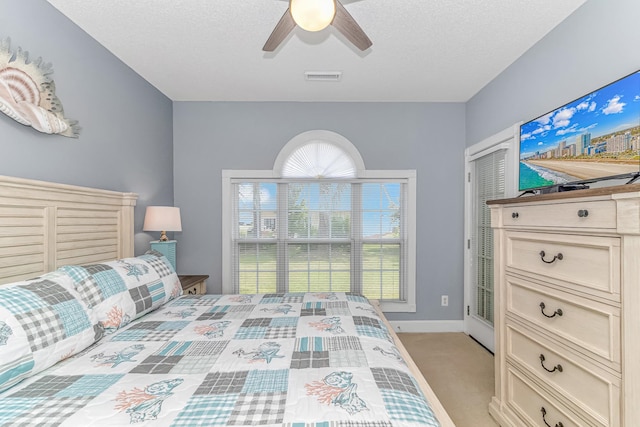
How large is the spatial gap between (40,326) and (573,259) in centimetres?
230

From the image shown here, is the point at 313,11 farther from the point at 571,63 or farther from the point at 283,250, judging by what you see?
the point at 283,250

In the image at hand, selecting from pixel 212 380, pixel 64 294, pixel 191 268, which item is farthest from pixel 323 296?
pixel 191 268

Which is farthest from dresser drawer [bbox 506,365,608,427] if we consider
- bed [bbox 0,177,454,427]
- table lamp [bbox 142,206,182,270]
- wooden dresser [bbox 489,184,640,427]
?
table lamp [bbox 142,206,182,270]

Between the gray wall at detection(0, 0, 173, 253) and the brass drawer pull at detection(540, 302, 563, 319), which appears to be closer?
the brass drawer pull at detection(540, 302, 563, 319)

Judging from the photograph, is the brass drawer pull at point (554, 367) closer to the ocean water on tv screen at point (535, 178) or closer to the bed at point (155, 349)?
the bed at point (155, 349)

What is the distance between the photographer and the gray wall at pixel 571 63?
1716 mm

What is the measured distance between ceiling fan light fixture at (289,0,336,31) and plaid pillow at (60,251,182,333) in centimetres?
170

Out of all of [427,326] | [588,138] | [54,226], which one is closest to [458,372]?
[427,326]

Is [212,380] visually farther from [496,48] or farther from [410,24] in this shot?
[496,48]

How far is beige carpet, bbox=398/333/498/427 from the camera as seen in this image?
7.27 feet

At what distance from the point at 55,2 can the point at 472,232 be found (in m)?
3.98

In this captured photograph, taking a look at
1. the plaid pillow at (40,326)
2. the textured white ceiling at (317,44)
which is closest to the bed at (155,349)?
the plaid pillow at (40,326)

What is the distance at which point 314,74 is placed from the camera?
9.64ft

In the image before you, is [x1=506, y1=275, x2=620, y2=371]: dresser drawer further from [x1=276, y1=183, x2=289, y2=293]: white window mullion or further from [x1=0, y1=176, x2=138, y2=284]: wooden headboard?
[x1=0, y1=176, x2=138, y2=284]: wooden headboard
